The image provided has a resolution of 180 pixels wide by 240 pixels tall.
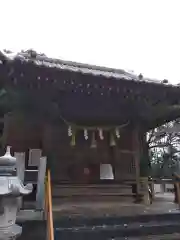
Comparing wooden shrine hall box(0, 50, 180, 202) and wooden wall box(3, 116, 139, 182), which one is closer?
wooden shrine hall box(0, 50, 180, 202)

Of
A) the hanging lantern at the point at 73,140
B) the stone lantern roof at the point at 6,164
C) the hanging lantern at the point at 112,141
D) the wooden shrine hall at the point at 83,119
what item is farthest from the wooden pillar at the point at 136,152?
the stone lantern roof at the point at 6,164

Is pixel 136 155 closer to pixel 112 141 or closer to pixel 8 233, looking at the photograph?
pixel 112 141

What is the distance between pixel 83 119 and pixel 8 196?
4.70 meters

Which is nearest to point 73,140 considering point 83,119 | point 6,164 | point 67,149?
point 67,149

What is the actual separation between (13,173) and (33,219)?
1386 millimetres

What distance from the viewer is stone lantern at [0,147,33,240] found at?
141 inches

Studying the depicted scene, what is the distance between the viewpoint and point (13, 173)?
3.89m

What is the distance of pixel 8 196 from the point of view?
11.8 feet

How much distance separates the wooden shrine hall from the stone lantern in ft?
9.39

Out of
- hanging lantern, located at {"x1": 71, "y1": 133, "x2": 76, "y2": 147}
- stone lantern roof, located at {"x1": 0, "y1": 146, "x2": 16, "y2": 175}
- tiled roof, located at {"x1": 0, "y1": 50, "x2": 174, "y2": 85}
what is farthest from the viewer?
hanging lantern, located at {"x1": 71, "y1": 133, "x2": 76, "y2": 147}

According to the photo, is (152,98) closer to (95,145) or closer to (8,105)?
(95,145)

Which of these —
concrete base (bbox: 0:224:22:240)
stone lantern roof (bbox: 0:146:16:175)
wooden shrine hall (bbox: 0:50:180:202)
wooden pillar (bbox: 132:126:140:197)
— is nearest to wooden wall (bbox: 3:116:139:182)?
wooden shrine hall (bbox: 0:50:180:202)

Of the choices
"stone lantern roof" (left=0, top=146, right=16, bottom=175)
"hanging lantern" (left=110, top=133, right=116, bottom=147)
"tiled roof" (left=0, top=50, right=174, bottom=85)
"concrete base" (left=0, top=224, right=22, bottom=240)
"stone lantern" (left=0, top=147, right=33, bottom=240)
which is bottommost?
"concrete base" (left=0, top=224, right=22, bottom=240)

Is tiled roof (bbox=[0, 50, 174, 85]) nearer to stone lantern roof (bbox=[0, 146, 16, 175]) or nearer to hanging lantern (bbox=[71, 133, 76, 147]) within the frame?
hanging lantern (bbox=[71, 133, 76, 147])
